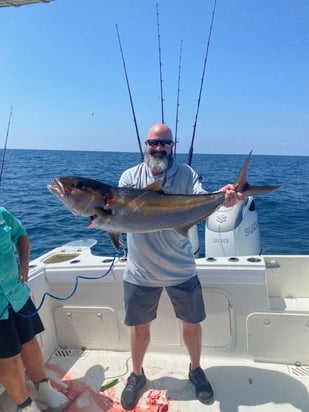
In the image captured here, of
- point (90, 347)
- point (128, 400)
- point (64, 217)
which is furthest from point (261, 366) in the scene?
point (64, 217)

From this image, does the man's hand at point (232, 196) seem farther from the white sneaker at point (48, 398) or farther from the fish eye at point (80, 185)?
the white sneaker at point (48, 398)

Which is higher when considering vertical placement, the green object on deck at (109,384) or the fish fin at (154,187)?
the fish fin at (154,187)

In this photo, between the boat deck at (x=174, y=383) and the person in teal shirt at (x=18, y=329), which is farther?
the boat deck at (x=174, y=383)

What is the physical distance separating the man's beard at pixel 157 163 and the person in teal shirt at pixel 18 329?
102cm

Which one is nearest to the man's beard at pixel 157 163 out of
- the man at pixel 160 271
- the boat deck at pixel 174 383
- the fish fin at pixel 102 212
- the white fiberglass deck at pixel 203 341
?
the man at pixel 160 271

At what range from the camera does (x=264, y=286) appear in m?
2.90

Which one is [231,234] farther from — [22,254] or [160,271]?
[22,254]

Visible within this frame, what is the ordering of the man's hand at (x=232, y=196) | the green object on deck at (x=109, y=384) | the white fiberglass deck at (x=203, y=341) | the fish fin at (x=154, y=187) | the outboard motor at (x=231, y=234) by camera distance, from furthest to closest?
1. the outboard motor at (x=231, y=234)
2. the green object on deck at (x=109, y=384)
3. the white fiberglass deck at (x=203, y=341)
4. the man's hand at (x=232, y=196)
5. the fish fin at (x=154, y=187)

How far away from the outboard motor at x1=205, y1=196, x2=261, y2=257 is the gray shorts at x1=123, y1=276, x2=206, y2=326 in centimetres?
202

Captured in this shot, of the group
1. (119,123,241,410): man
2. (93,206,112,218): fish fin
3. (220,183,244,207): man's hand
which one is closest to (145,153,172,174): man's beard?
(119,123,241,410): man

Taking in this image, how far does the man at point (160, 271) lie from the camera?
2525 millimetres

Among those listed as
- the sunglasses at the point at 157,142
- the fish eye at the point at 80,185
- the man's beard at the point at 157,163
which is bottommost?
the fish eye at the point at 80,185

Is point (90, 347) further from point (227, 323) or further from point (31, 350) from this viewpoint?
point (227, 323)

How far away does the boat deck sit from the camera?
2570 mm
